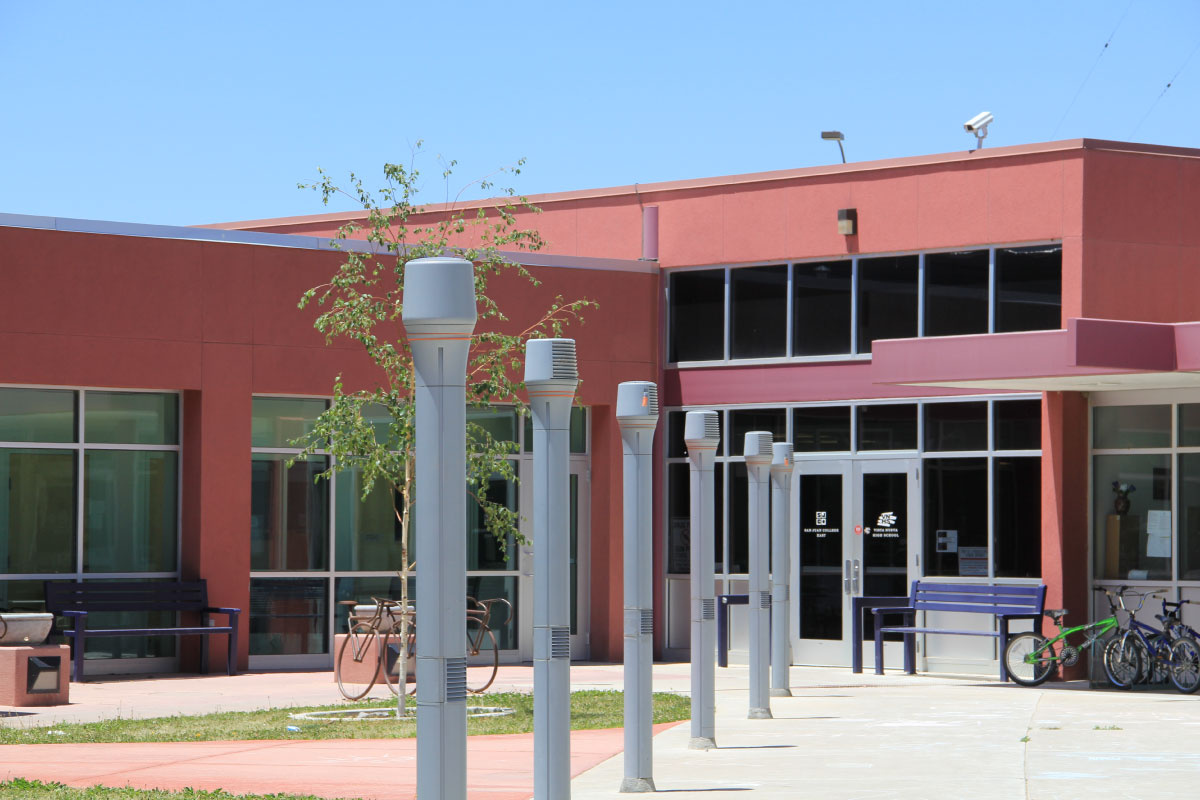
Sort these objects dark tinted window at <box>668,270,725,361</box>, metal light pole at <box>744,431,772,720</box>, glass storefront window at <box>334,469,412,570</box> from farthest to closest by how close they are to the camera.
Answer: dark tinted window at <box>668,270,725,361</box>
glass storefront window at <box>334,469,412,570</box>
metal light pole at <box>744,431,772,720</box>

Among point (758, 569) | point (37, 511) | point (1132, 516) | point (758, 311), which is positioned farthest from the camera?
point (758, 311)

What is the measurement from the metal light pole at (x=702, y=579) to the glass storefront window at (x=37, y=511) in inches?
358

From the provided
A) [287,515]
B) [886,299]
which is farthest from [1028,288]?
[287,515]

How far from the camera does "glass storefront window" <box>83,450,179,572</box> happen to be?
18719 millimetres

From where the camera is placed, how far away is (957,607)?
19.3m

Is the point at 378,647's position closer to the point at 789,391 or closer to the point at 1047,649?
the point at 789,391

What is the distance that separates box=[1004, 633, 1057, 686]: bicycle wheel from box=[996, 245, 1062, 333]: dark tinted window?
11.7 feet

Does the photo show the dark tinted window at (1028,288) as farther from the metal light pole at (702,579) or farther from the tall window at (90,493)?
the tall window at (90,493)

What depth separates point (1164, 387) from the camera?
746 inches

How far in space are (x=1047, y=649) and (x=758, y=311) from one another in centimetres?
A: 579

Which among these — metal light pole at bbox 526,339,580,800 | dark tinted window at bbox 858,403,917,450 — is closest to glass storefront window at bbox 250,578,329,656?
dark tinted window at bbox 858,403,917,450

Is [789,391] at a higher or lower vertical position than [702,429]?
higher

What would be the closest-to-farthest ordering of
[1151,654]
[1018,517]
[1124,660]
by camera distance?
1. [1151,654]
2. [1124,660]
3. [1018,517]

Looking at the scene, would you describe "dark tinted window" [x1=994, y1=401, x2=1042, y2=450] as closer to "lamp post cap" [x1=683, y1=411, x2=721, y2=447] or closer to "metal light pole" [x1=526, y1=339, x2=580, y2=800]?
"lamp post cap" [x1=683, y1=411, x2=721, y2=447]
